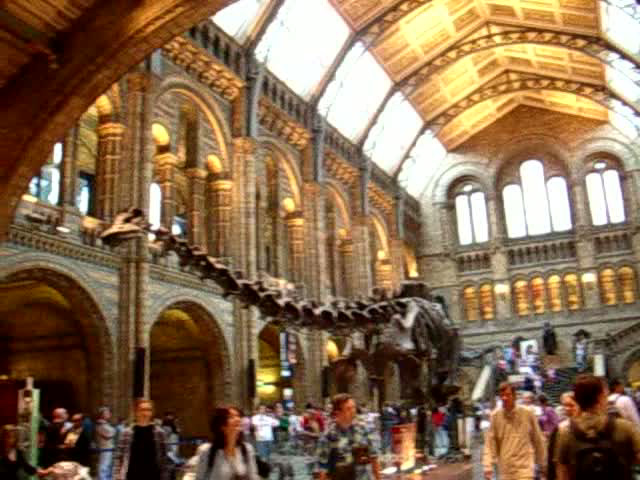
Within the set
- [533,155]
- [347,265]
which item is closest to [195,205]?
[347,265]

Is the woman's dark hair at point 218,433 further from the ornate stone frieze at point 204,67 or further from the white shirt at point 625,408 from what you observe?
the ornate stone frieze at point 204,67

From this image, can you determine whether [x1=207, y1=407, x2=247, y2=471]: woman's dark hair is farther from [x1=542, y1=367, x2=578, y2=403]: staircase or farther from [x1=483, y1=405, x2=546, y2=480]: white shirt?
[x1=542, y1=367, x2=578, y2=403]: staircase

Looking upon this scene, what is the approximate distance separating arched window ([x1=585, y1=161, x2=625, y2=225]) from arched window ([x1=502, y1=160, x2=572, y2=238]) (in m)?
1.15

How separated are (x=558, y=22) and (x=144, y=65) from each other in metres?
16.4

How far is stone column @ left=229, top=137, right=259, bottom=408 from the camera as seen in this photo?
18.1 metres

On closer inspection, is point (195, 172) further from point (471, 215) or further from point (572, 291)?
point (572, 291)

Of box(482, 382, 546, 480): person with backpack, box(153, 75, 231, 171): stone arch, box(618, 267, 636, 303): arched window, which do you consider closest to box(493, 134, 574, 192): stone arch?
box(618, 267, 636, 303): arched window

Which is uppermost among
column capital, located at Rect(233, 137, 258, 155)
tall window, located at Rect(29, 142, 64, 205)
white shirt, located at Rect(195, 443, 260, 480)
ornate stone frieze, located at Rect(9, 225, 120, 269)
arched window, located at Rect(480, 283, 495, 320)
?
column capital, located at Rect(233, 137, 258, 155)

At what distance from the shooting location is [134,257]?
14969mm

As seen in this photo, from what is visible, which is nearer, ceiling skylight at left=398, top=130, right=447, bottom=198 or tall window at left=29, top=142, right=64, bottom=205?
tall window at left=29, top=142, right=64, bottom=205

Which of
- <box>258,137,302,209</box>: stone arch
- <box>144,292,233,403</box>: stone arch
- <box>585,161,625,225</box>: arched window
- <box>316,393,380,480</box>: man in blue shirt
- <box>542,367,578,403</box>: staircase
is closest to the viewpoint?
<box>316,393,380,480</box>: man in blue shirt

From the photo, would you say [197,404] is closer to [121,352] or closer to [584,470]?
[121,352]

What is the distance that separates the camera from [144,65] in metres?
15.8

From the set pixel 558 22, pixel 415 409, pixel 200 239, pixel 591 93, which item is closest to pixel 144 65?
pixel 200 239
